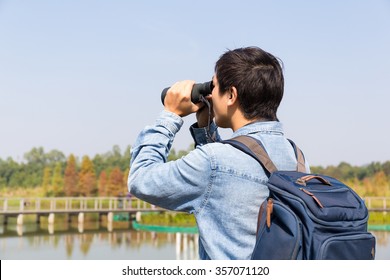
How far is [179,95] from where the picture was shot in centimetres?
130

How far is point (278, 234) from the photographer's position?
1070mm

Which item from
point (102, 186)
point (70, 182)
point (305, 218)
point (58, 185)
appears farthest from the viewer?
point (58, 185)

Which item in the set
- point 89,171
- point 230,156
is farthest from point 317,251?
point 89,171

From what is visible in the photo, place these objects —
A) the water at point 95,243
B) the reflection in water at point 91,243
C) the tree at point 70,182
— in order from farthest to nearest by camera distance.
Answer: the tree at point 70,182, the reflection in water at point 91,243, the water at point 95,243

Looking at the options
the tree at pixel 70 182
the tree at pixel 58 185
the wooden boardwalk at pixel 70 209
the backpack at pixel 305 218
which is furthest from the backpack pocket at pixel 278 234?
the tree at pixel 58 185

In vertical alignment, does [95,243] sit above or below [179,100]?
below

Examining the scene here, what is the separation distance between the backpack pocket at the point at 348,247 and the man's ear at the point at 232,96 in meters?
0.37

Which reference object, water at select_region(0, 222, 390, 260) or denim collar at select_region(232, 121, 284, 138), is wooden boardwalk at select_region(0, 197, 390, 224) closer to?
water at select_region(0, 222, 390, 260)

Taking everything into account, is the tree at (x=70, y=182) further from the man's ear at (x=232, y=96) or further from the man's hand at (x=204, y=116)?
the man's ear at (x=232, y=96)

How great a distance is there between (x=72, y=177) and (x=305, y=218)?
77.1ft

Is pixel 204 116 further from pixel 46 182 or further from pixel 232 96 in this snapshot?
pixel 46 182

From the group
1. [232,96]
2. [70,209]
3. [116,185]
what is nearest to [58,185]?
[116,185]

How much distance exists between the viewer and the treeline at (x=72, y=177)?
22875mm
